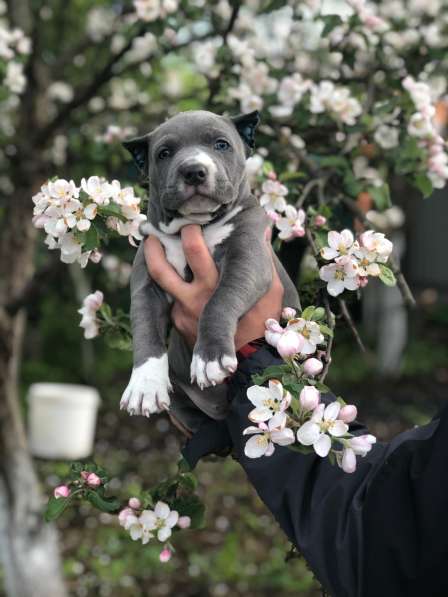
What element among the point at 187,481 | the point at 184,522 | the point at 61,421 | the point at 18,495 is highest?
the point at 187,481

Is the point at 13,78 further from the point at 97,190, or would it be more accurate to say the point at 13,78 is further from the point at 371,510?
the point at 371,510

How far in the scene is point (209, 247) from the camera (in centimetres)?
211

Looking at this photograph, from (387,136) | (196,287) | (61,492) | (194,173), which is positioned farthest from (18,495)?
(194,173)

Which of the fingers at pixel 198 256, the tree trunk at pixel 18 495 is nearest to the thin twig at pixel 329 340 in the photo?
the fingers at pixel 198 256

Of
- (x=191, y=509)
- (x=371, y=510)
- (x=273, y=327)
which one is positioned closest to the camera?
(x=371, y=510)

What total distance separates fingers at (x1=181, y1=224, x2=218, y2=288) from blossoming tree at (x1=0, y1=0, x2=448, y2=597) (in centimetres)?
15

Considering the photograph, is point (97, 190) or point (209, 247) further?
point (209, 247)

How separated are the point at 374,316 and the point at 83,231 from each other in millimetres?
11761

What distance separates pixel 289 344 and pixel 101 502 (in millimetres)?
733

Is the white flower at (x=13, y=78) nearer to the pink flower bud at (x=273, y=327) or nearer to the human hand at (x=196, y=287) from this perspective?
the human hand at (x=196, y=287)

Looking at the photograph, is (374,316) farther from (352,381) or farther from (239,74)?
(239,74)

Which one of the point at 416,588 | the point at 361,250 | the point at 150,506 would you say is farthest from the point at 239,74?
the point at 416,588

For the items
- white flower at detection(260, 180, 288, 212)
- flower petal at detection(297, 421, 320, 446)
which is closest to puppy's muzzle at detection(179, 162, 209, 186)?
white flower at detection(260, 180, 288, 212)

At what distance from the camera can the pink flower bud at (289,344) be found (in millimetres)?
1698
